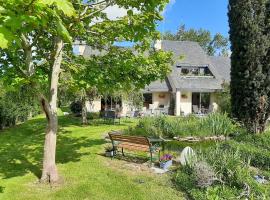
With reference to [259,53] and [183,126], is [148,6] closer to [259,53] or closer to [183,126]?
[183,126]

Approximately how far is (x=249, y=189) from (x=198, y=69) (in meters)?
34.0

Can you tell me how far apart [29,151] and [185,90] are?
25.7 meters

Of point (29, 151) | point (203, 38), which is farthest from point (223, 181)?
point (203, 38)

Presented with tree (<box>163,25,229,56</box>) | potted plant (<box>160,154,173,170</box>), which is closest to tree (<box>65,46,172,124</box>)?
potted plant (<box>160,154,173,170</box>)

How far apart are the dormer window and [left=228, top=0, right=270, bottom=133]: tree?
20.7m

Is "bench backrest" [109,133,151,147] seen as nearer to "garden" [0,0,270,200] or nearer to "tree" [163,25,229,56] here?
"garden" [0,0,270,200]

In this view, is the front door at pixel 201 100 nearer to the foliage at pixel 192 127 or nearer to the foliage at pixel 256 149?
the foliage at pixel 192 127

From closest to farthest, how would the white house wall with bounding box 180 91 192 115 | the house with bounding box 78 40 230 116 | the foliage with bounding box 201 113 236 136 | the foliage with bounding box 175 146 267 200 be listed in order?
the foliage with bounding box 175 146 267 200
the foliage with bounding box 201 113 236 136
the house with bounding box 78 40 230 116
the white house wall with bounding box 180 91 192 115

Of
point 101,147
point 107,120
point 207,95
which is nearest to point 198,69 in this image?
point 207,95

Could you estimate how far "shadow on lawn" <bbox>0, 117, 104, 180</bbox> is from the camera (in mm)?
12539

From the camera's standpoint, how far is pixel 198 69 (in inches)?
1649

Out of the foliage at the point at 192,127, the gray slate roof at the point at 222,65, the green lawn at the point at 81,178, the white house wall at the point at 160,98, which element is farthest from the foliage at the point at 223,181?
the gray slate roof at the point at 222,65

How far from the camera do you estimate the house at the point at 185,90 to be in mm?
39281

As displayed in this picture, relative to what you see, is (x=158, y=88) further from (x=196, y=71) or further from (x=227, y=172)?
(x=227, y=172)
